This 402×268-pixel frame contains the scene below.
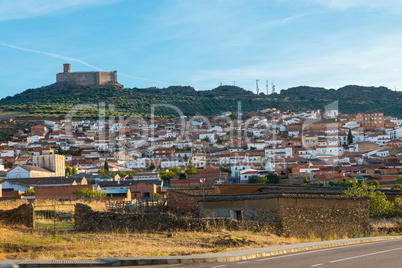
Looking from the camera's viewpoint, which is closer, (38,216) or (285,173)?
(38,216)

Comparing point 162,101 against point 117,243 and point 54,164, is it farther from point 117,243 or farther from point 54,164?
point 117,243

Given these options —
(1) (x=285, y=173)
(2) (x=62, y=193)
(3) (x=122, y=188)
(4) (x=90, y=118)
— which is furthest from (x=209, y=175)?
(4) (x=90, y=118)

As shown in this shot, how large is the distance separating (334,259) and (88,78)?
569 ft

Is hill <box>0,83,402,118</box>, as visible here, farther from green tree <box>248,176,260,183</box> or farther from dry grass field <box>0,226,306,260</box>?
dry grass field <box>0,226,306,260</box>

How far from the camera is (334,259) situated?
11.7 metres

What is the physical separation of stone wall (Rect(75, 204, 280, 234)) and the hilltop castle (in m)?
166

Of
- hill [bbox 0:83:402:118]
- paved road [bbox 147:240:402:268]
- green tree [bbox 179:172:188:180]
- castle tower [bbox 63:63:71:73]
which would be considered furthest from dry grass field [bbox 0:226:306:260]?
castle tower [bbox 63:63:71:73]

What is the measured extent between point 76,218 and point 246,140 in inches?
3837

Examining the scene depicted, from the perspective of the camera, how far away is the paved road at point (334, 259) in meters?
10.9

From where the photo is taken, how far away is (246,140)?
371 ft

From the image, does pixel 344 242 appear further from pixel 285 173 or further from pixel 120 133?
pixel 120 133

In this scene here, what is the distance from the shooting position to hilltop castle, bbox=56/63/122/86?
178000 millimetres

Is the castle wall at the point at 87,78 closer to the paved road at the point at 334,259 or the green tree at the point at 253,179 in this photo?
the green tree at the point at 253,179

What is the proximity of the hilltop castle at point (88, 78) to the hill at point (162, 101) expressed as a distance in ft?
10.4
